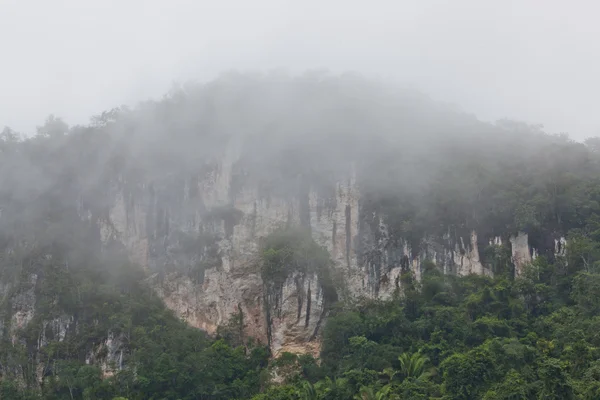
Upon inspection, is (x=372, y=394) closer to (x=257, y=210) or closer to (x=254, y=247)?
(x=254, y=247)

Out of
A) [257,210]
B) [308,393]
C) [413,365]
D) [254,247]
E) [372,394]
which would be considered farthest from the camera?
[257,210]

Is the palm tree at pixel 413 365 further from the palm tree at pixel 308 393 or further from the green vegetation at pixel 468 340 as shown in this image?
the palm tree at pixel 308 393

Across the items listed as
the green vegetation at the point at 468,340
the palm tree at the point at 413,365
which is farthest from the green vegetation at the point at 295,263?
the palm tree at the point at 413,365

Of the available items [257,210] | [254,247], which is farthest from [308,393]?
[257,210]

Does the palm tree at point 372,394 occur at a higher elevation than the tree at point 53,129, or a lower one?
lower

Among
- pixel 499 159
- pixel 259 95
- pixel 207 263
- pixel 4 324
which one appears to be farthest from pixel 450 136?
pixel 4 324

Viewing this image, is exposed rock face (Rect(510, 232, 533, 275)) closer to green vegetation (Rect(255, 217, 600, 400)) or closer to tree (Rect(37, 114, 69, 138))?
green vegetation (Rect(255, 217, 600, 400))
